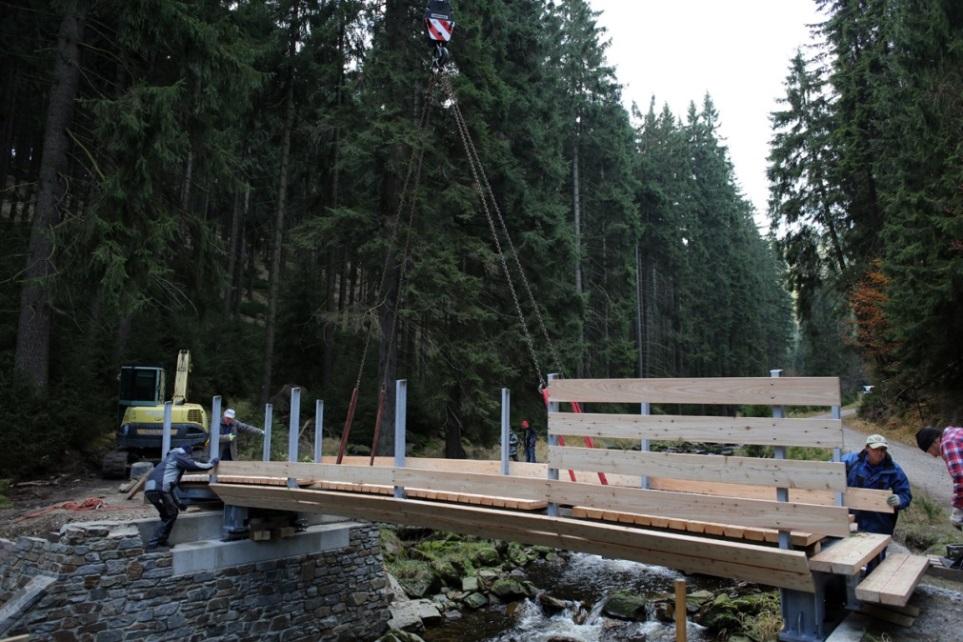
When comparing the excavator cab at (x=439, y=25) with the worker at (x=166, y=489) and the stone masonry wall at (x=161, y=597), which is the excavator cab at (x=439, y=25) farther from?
the stone masonry wall at (x=161, y=597)

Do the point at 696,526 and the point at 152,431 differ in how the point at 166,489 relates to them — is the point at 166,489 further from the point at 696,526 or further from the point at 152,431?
the point at 696,526

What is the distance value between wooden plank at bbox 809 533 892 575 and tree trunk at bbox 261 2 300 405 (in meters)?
17.3

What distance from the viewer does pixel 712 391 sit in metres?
5.03

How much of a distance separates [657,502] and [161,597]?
7482 millimetres

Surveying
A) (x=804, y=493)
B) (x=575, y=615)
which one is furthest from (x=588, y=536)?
(x=575, y=615)

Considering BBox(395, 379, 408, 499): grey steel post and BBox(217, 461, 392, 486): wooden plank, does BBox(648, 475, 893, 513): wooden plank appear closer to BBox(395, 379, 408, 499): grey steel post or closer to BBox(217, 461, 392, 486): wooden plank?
BBox(395, 379, 408, 499): grey steel post

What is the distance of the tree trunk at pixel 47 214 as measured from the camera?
14.0 m

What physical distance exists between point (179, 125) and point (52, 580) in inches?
432

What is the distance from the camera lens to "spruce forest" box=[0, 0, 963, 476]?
46.8 feet

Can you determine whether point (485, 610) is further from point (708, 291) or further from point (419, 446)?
point (708, 291)

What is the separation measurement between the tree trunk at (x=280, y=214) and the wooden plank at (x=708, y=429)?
51.7ft

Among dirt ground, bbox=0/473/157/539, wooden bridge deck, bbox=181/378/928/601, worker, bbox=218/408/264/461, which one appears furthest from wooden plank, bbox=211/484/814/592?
worker, bbox=218/408/264/461

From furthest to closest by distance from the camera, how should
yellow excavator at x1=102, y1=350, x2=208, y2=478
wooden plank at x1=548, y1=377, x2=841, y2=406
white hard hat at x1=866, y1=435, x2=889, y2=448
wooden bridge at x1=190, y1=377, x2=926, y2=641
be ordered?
yellow excavator at x1=102, y1=350, x2=208, y2=478, white hard hat at x1=866, y1=435, x2=889, y2=448, wooden bridge at x1=190, y1=377, x2=926, y2=641, wooden plank at x1=548, y1=377, x2=841, y2=406

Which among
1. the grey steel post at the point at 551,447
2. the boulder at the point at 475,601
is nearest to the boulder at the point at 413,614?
the boulder at the point at 475,601
